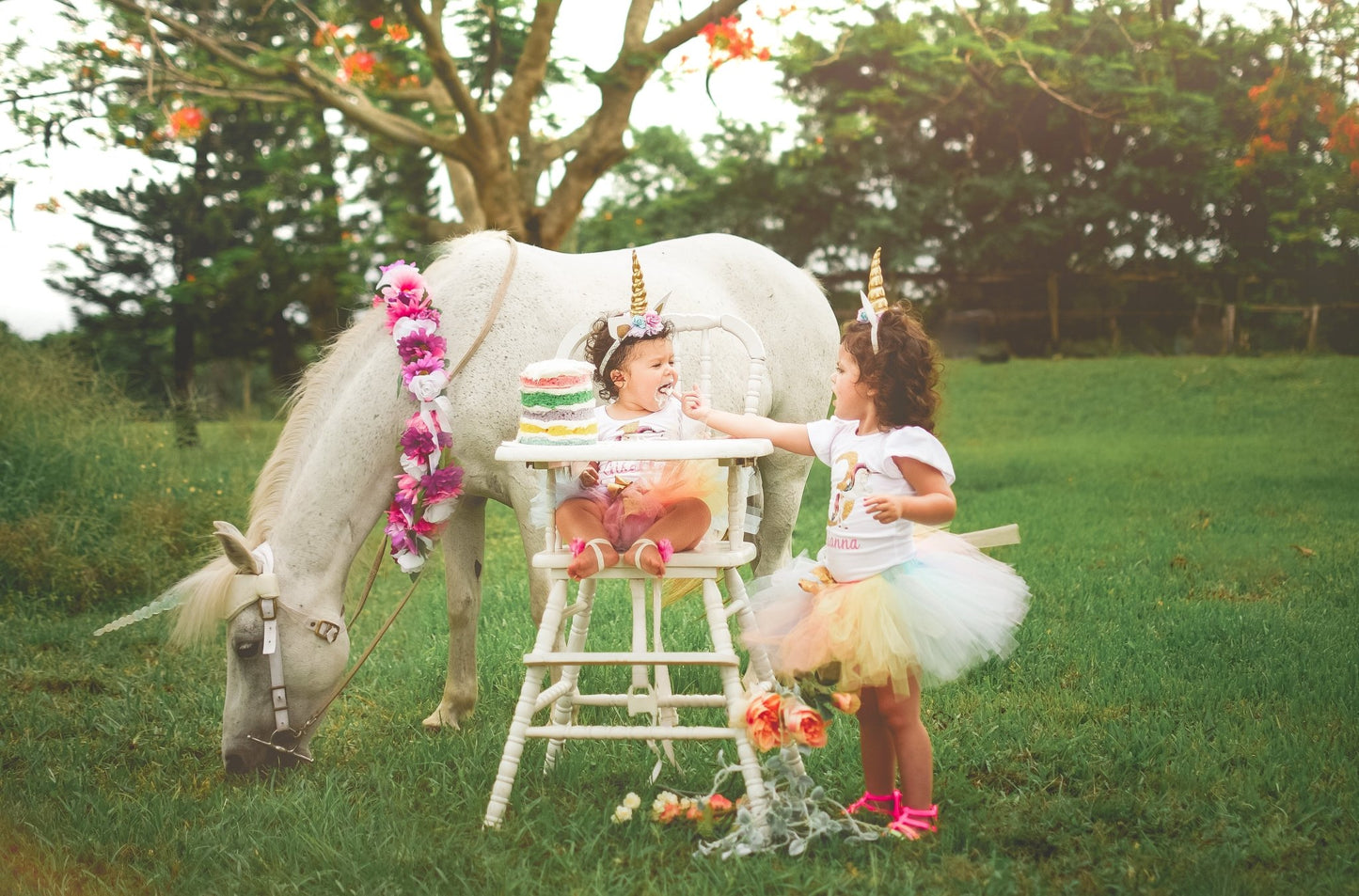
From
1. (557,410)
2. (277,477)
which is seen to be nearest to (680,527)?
(557,410)

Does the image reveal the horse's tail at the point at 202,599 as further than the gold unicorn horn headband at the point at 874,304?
Yes

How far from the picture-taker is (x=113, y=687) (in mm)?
5129

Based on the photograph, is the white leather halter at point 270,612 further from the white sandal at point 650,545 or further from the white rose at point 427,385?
the white sandal at point 650,545

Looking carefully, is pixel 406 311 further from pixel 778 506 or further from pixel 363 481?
pixel 778 506

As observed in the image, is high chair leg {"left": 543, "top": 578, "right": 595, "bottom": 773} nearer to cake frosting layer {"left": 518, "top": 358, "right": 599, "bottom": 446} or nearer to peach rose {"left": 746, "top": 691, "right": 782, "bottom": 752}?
cake frosting layer {"left": 518, "top": 358, "right": 599, "bottom": 446}

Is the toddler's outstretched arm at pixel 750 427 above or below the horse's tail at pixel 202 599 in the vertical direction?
above

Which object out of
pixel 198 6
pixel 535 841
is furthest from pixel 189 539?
pixel 198 6

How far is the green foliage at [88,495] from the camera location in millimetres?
6676

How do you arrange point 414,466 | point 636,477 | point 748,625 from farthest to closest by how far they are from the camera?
point 414,466
point 636,477
point 748,625

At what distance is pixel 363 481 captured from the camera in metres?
3.96

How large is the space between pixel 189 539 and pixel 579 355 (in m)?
4.43

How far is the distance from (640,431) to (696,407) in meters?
0.21

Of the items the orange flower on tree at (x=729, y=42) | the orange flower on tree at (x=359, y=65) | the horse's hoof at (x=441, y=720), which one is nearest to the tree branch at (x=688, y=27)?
the orange flower on tree at (x=729, y=42)

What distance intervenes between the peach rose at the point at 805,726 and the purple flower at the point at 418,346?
Answer: 71.1 inches
